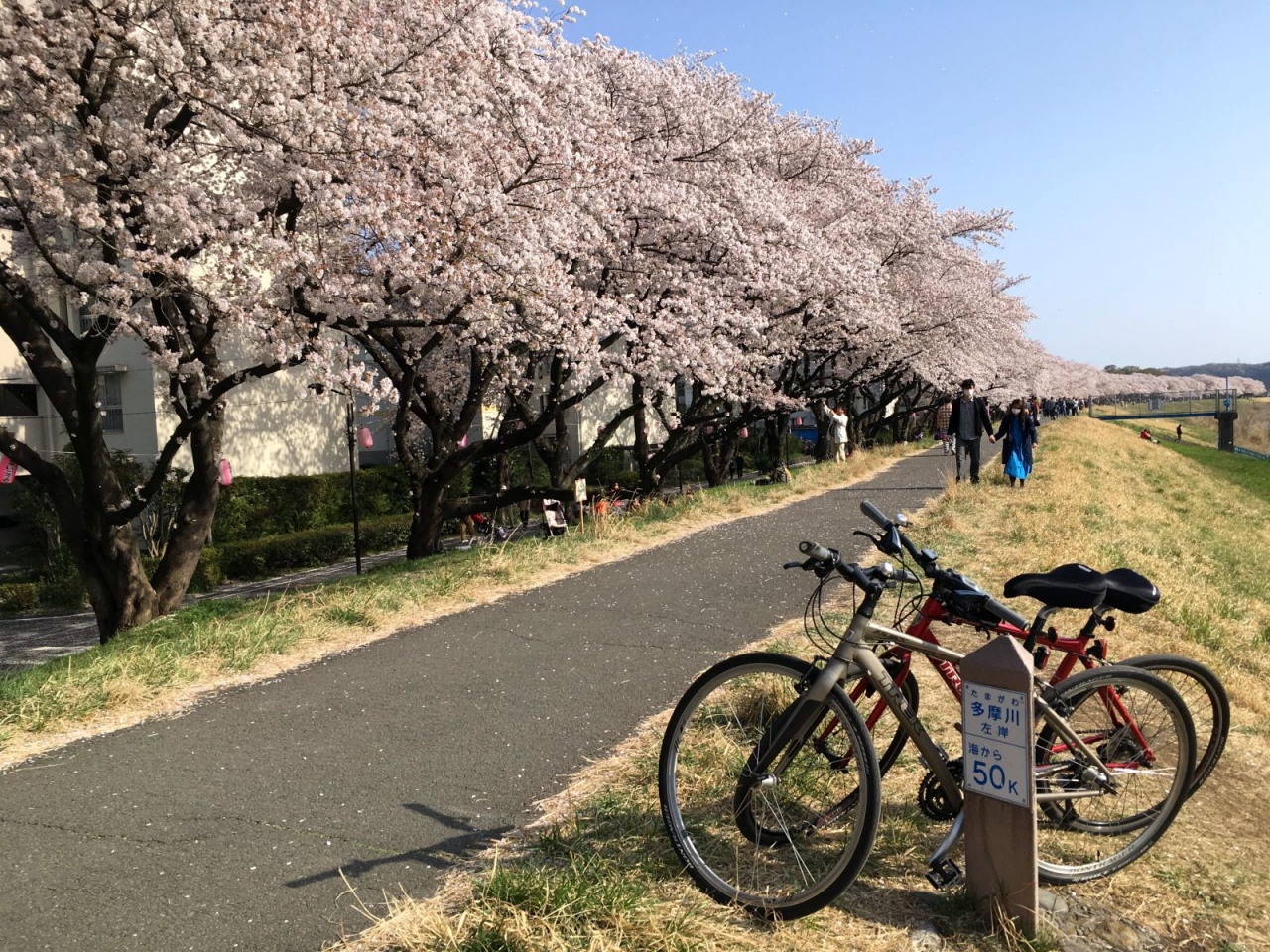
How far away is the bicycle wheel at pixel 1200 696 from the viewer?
3413mm

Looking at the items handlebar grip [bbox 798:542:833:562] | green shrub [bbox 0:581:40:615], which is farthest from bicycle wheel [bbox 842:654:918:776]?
green shrub [bbox 0:581:40:615]

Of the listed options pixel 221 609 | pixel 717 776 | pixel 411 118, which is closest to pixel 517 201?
pixel 411 118

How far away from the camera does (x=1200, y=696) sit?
348 cm

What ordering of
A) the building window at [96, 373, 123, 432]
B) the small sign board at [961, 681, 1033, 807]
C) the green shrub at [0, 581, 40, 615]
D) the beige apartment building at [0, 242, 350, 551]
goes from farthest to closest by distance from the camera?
the building window at [96, 373, 123, 432] < the beige apartment building at [0, 242, 350, 551] < the green shrub at [0, 581, 40, 615] < the small sign board at [961, 681, 1033, 807]

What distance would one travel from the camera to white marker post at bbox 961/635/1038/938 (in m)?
2.78

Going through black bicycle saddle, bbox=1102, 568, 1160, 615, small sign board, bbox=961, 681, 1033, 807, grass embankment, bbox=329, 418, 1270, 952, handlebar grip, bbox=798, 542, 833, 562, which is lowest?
grass embankment, bbox=329, 418, 1270, 952

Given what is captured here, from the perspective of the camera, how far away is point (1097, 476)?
20281 mm

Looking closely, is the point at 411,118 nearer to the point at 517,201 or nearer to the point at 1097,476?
the point at 517,201

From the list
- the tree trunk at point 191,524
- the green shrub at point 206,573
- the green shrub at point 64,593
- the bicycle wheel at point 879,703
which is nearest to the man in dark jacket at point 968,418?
the tree trunk at point 191,524

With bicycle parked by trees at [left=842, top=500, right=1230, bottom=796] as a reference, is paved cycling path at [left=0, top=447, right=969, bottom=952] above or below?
below

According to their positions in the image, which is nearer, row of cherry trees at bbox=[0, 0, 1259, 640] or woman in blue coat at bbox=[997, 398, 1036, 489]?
row of cherry trees at bbox=[0, 0, 1259, 640]

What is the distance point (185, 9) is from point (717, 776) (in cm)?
821

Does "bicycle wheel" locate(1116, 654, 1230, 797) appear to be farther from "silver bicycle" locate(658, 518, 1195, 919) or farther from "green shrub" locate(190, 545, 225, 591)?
"green shrub" locate(190, 545, 225, 591)

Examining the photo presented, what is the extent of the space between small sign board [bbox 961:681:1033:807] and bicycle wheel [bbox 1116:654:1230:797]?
0.86 m
